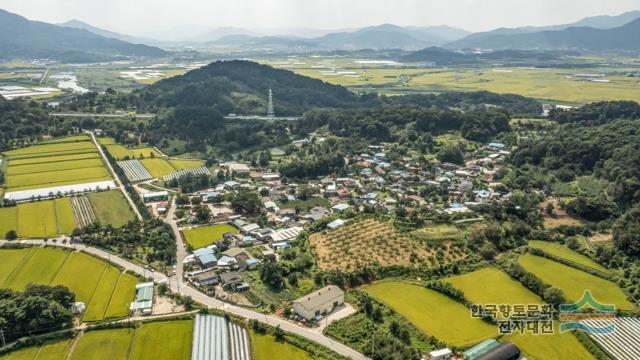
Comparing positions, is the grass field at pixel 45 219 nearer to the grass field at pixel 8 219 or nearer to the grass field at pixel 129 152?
the grass field at pixel 8 219

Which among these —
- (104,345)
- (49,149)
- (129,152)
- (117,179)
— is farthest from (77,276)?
(49,149)

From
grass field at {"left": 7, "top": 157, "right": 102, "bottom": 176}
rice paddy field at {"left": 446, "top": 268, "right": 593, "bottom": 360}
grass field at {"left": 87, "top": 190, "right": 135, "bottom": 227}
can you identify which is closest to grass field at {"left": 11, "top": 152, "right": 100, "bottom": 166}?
grass field at {"left": 7, "top": 157, "right": 102, "bottom": 176}

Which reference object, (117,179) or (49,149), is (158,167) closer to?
(117,179)

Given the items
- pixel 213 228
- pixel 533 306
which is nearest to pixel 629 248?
pixel 533 306

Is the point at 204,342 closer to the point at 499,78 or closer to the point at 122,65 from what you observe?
the point at 499,78

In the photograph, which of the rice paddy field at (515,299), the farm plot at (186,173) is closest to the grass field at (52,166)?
the farm plot at (186,173)

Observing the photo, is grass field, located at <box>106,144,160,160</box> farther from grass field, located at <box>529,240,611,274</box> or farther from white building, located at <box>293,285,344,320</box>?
grass field, located at <box>529,240,611,274</box>
